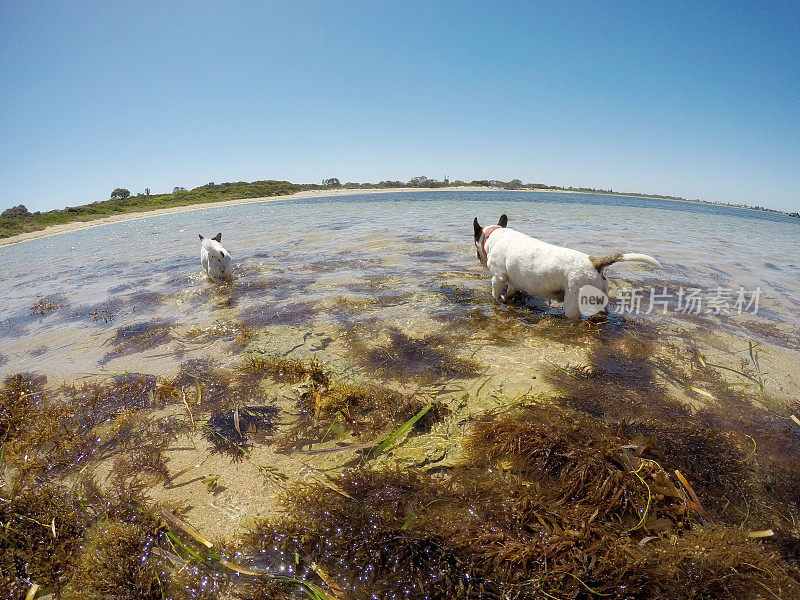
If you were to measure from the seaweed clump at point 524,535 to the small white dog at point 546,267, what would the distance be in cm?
304

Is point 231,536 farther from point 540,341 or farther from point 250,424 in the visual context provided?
point 540,341

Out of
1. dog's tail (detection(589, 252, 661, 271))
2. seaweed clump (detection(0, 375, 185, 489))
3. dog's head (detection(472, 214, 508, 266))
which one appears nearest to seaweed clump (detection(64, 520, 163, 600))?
seaweed clump (detection(0, 375, 185, 489))

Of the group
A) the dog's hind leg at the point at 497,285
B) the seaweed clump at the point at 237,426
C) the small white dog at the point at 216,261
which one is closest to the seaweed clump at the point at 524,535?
the seaweed clump at the point at 237,426

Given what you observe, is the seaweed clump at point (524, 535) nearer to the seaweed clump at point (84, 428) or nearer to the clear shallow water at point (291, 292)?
the seaweed clump at point (84, 428)

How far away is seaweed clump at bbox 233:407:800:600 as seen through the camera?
1833mm

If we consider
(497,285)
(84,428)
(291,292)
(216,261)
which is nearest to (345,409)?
(84,428)

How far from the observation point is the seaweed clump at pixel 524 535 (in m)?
1.83

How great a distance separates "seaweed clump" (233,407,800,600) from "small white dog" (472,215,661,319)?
3043 millimetres

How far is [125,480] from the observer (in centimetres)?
271

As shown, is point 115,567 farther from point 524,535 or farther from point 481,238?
point 481,238

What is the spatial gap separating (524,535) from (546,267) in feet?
13.9

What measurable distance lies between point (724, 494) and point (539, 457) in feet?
4.29

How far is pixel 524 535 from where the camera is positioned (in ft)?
6.84

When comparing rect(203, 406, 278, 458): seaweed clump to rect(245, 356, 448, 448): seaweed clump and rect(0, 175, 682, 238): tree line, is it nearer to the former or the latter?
rect(245, 356, 448, 448): seaweed clump
